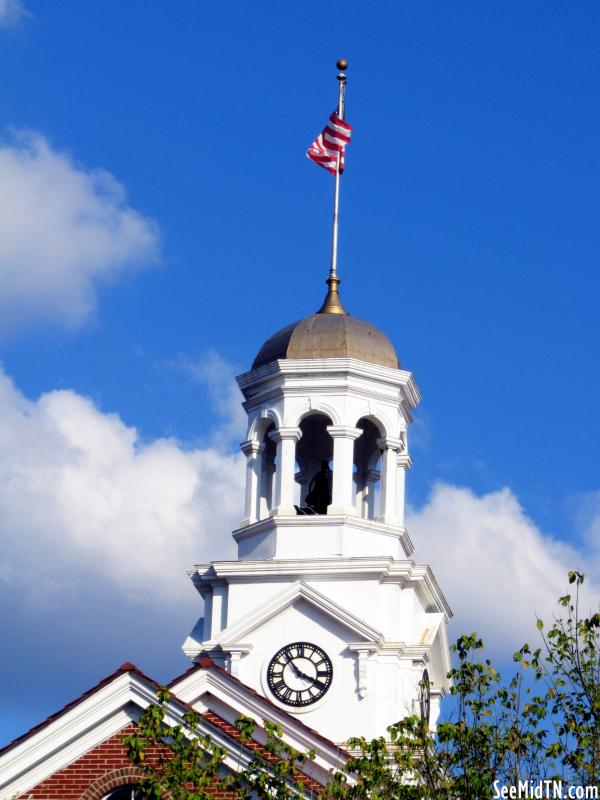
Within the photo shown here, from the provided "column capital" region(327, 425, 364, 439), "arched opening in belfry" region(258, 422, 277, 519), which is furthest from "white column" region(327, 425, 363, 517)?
"arched opening in belfry" region(258, 422, 277, 519)

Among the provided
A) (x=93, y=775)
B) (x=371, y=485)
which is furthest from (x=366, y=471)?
(x=93, y=775)

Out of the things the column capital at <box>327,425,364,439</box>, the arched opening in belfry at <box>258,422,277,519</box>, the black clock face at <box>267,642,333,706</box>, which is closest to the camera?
the black clock face at <box>267,642,333,706</box>

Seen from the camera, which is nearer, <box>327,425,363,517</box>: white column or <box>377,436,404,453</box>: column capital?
<box>327,425,363,517</box>: white column

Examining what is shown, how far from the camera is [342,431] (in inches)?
1672

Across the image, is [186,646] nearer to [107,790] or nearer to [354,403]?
[354,403]

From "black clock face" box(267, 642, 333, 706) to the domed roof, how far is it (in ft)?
20.1

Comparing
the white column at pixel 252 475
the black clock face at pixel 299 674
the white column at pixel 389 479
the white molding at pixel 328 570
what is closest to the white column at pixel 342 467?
the white column at pixel 389 479

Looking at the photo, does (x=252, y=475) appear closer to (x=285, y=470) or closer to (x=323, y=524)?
(x=285, y=470)

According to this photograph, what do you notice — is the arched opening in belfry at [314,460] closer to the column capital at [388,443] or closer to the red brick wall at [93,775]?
the column capital at [388,443]

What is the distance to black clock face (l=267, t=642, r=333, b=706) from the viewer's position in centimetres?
4022

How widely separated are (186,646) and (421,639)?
4636 millimetres

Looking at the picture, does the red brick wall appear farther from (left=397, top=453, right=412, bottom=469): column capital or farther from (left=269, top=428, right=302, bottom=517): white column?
(left=397, top=453, right=412, bottom=469): column capital

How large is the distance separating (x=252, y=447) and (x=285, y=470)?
1.41 metres

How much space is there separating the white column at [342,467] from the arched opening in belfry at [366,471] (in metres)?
1.65
